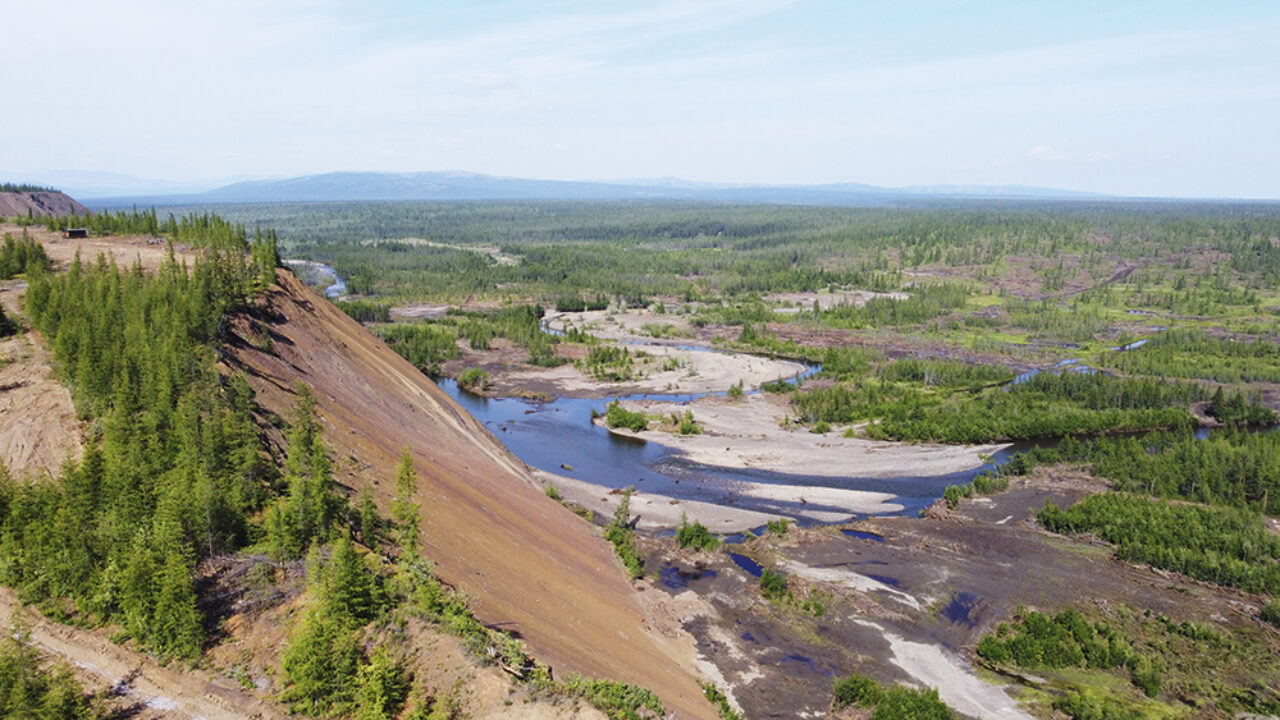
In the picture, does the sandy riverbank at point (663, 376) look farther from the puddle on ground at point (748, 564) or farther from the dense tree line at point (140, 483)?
the dense tree line at point (140, 483)

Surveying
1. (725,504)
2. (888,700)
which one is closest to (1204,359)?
(725,504)

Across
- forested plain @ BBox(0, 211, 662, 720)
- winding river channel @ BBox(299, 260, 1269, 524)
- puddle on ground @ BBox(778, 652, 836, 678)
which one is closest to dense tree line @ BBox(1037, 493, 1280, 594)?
winding river channel @ BBox(299, 260, 1269, 524)

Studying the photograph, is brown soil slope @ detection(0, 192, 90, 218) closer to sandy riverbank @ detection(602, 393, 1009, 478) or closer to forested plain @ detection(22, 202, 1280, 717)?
forested plain @ detection(22, 202, 1280, 717)

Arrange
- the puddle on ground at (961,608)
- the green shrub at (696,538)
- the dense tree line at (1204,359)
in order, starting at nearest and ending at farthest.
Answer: the puddle on ground at (961,608) → the green shrub at (696,538) → the dense tree line at (1204,359)

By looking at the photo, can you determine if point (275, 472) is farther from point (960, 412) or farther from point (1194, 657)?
point (960, 412)

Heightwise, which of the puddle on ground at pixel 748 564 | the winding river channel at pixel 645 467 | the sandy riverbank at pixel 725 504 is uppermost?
the puddle on ground at pixel 748 564

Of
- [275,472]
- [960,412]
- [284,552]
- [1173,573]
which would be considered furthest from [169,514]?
[960,412]

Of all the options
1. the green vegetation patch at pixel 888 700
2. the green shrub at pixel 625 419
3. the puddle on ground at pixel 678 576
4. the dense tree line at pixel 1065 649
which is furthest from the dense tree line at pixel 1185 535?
the green shrub at pixel 625 419
